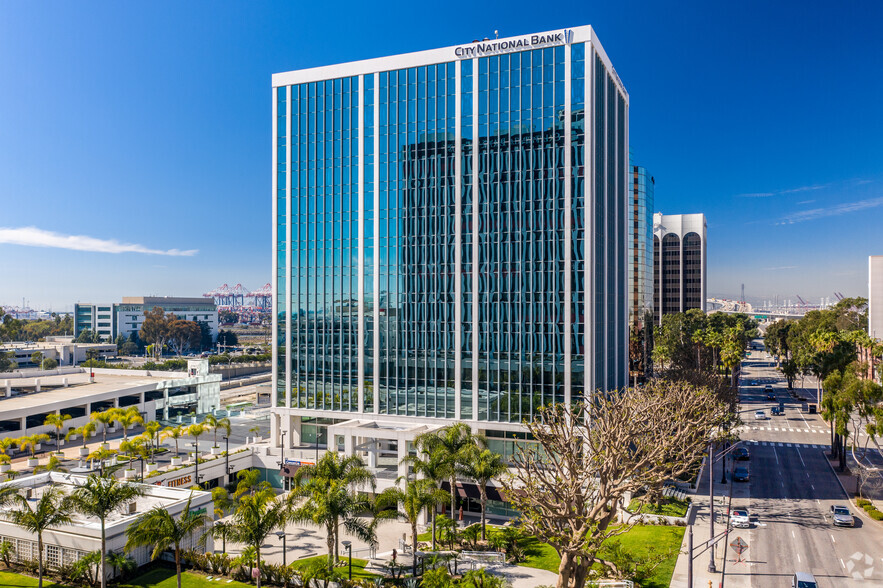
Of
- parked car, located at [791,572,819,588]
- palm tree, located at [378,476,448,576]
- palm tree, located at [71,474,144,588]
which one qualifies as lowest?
parked car, located at [791,572,819,588]

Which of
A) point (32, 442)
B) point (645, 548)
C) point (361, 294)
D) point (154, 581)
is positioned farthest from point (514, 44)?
point (32, 442)

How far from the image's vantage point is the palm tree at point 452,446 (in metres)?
47.0

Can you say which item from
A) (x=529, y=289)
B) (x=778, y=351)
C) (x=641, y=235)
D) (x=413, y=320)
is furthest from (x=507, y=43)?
(x=778, y=351)

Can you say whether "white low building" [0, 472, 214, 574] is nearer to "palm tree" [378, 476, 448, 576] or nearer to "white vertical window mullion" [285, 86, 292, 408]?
"palm tree" [378, 476, 448, 576]

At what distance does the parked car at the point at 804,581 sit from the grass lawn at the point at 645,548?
7.14 meters

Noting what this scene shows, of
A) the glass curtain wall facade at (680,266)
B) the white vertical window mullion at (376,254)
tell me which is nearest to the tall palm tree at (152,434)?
the white vertical window mullion at (376,254)

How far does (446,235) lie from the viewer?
65000 millimetres

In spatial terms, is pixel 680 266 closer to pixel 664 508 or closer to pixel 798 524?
pixel 798 524

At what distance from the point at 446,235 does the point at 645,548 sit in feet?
114

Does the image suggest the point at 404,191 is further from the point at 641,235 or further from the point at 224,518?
the point at 641,235

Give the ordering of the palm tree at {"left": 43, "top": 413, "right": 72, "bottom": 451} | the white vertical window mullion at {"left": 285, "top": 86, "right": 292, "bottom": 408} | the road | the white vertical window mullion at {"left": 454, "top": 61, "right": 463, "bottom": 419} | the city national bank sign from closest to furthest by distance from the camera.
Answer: the road < the city national bank sign < the white vertical window mullion at {"left": 454, "top": 61, "right": 463, "bottom": 419} < the white vertical window mullion at {"left": 285, "top": 86, "right": 292, "bottom": 408} < the palm tree at {"left": 43, "top": 413, "right": 72, "bottom": 451}

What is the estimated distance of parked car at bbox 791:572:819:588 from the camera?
36.2 metres

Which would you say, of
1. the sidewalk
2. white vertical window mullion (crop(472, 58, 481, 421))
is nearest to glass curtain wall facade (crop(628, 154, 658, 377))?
the sidewalk

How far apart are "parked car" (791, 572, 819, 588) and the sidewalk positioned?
2.81 metres
